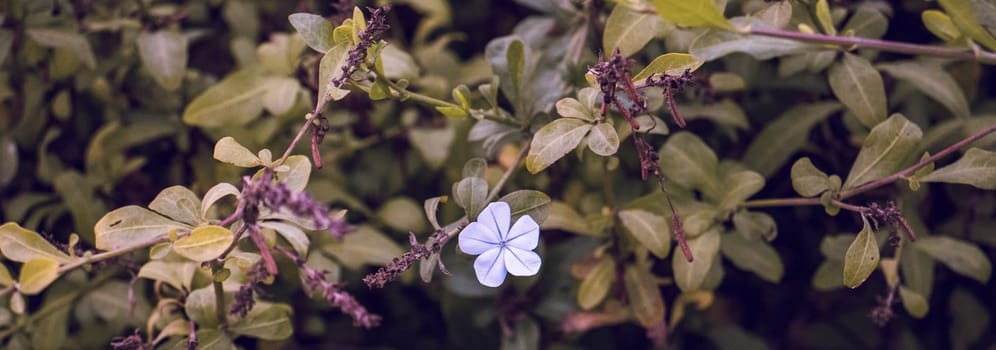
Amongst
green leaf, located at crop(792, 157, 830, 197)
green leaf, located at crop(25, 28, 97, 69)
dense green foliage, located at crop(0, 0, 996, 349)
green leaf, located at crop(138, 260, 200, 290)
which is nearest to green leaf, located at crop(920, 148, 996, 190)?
dense green foliage, located at crop(0, 0, 996, 349)

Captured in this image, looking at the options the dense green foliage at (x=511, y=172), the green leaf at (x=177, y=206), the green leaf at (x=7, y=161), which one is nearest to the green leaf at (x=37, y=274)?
the dense green foliage at (x=511, y=172)

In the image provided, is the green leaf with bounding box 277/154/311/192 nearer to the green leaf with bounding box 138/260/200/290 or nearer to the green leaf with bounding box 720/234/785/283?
the green leaf with bounding box 138/260/200/290

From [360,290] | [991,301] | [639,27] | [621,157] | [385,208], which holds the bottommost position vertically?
[991,301]

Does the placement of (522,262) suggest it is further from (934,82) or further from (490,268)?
(934,82)

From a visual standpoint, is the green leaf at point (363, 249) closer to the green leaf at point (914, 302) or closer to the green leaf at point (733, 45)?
the green leaf at point (733, 45)

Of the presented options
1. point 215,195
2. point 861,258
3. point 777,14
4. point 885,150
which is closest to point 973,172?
point 885,150

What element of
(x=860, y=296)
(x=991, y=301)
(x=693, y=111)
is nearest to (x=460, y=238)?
(x=693, y=111)

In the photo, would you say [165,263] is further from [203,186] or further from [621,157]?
[621,157]
